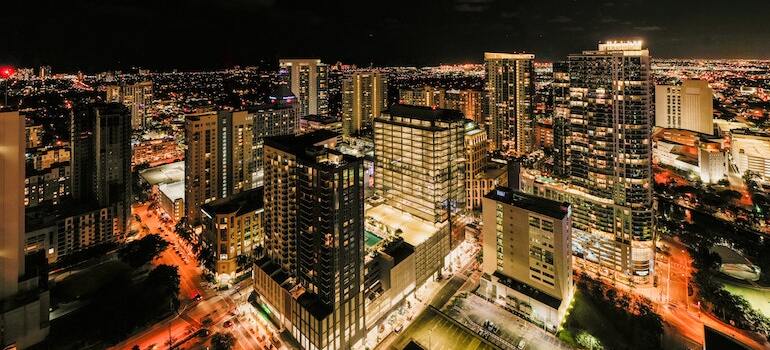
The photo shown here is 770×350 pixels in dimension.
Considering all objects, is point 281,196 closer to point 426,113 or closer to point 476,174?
point 426,113

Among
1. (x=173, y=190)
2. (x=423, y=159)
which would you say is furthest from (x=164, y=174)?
(x=423, y=159)

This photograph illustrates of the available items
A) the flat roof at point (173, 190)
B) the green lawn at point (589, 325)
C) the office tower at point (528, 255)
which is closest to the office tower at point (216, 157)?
the flat roof at point (173, 190)

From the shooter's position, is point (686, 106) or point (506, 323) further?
point (686, 106)

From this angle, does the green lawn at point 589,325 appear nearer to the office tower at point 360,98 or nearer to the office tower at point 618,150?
the office tower at point 618,150

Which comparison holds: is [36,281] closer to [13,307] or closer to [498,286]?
[13,307]

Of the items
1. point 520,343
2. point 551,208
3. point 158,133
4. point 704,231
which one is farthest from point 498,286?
point 158,133

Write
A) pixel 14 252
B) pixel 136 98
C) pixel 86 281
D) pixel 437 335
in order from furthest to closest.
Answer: pixel 136 98 → pixel 86 281 → pixel 437 335 → pixel 14 252

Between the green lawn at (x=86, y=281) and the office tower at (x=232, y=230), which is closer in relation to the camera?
the green lawn at (x=86, y=281)
